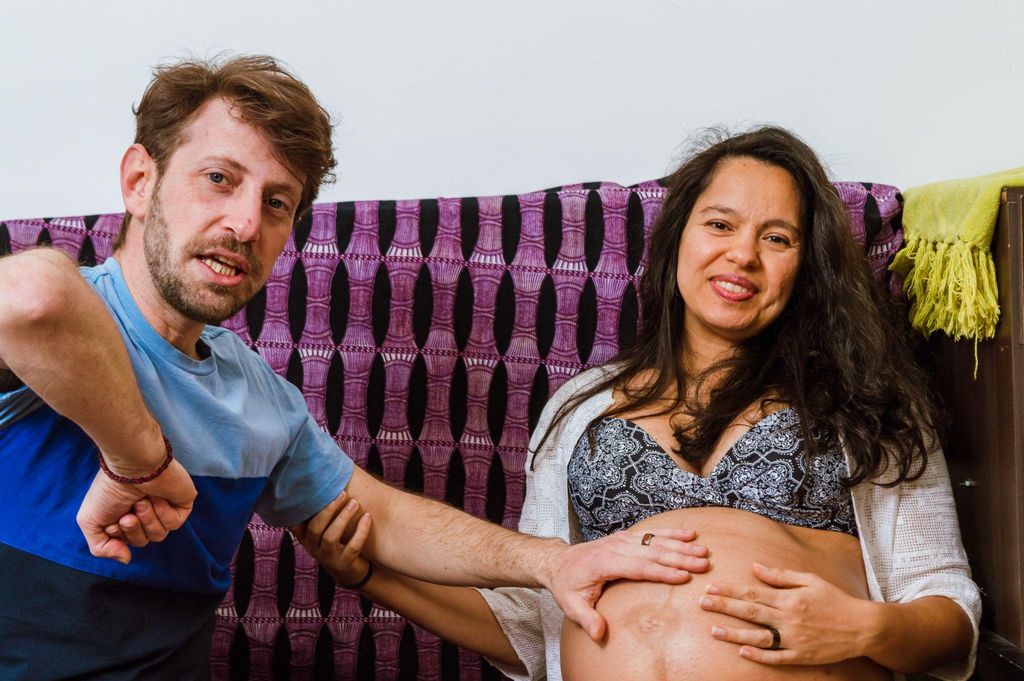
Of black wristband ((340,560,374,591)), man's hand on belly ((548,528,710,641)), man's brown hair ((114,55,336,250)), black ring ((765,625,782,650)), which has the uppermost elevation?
man's brown hair ((114,55,336,250))

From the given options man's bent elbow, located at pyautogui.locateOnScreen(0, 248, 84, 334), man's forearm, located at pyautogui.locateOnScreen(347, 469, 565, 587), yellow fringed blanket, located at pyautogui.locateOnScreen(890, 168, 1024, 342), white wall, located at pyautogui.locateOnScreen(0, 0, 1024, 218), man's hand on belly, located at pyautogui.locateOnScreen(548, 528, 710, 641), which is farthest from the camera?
white wall, located at pyautogui.locateOnScreen(0, 0, 1024, 218)

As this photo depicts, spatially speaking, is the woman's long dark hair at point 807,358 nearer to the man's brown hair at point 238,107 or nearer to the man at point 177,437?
the man at point 177,437

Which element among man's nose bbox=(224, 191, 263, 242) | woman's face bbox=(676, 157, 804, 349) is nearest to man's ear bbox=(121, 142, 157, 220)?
man's nose bbox=(224, 191, 263, 242)

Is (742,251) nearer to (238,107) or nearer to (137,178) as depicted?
(238,107)

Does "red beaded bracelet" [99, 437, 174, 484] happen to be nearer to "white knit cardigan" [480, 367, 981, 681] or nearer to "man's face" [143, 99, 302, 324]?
"man's face" [143, 99, 302, 324]

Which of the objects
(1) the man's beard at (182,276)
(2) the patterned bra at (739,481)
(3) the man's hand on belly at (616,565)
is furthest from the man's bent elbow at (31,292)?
(2) the patterned bra at (739,481)

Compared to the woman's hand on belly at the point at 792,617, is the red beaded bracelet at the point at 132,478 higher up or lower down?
higher up

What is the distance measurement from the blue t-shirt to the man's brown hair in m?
0.19

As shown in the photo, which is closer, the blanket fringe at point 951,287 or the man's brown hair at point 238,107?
the man's brown hair at point 238,107

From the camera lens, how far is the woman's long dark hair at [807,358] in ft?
5.00

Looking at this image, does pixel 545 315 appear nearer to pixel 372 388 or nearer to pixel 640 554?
pixel 372 388

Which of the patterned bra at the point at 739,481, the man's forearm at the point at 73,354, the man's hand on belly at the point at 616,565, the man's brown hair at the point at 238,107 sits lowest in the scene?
the man's hand on belly at the point at 616,565

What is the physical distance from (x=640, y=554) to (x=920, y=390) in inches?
22.7

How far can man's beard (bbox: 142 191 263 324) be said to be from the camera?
48.7 inches
